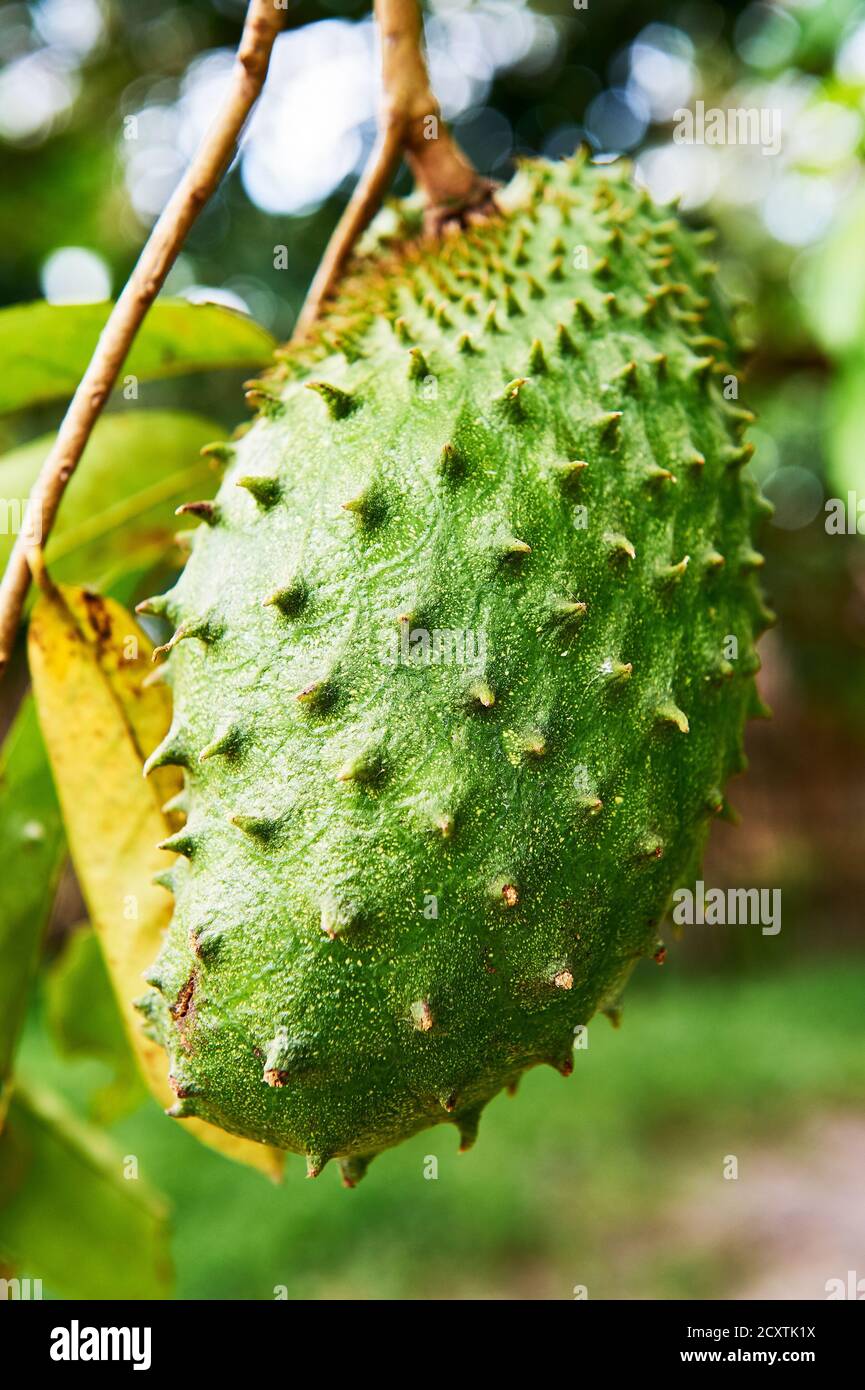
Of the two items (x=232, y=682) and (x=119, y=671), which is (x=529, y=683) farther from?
(x=119, y=671)

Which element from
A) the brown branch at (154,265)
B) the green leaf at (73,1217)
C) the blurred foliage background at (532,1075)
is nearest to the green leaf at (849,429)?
the blurred foliage background at (532,1075)

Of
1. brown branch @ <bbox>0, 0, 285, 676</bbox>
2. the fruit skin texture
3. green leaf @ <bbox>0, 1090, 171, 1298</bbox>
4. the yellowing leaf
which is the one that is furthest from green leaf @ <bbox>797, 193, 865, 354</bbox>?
green leaf @ <bbox>0, 1090, 171, 1298</bbox>

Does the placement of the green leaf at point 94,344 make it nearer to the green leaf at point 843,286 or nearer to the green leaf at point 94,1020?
the green leaf at point 94,1020

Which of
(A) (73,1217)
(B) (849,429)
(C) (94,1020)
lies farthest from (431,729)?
(B) (849,429)

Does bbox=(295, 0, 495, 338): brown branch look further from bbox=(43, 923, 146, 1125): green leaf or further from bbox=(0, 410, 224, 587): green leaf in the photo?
bbox=(43, 923, 146, 1125): green leaf

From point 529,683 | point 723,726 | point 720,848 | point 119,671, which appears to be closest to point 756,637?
point 723,726
